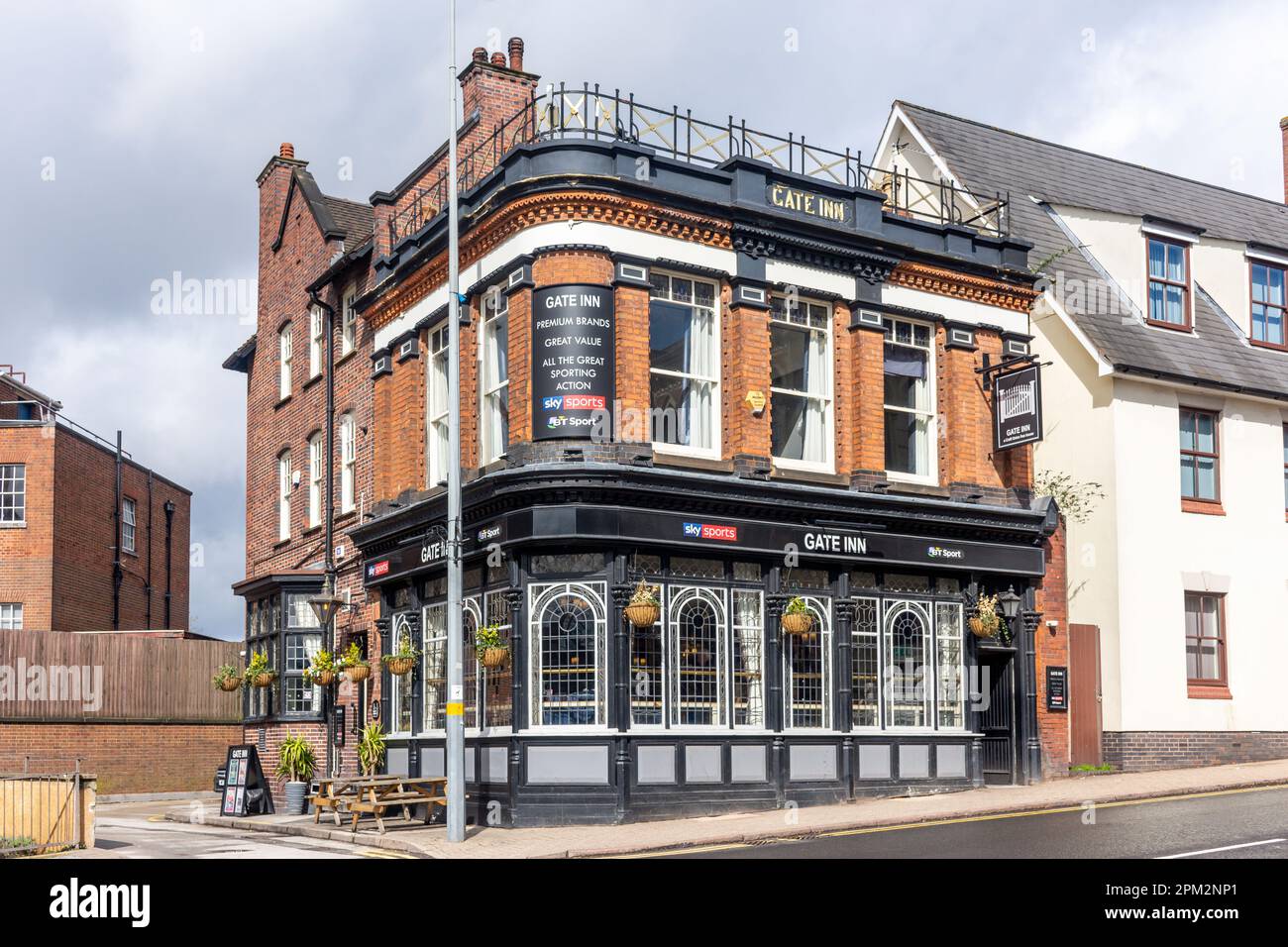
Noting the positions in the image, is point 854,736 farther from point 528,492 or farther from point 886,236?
point 886,236

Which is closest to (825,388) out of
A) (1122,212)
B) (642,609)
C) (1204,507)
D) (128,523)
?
(642,609)

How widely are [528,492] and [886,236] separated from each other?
7550mm

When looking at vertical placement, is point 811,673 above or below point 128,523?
below

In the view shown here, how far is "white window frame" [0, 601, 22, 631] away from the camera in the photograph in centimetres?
3966

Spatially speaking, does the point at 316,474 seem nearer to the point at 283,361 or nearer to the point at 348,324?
the point at 348,324

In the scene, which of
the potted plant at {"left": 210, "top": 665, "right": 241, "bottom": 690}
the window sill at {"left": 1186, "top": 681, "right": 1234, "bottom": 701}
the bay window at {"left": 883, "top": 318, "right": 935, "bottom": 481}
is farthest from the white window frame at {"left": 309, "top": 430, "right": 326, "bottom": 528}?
the window sill at {"left": 1186, "top": 681, "right": 1234, "bottom": 701}

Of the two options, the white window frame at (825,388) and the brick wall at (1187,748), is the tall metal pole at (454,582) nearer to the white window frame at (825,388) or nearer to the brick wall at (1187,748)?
the white window frame at (825,388)

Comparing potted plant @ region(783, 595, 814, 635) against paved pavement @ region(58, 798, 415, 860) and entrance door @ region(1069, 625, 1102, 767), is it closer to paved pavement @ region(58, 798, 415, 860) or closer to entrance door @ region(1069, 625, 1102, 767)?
entrance door @ region(1069, 625, 1102, 767)

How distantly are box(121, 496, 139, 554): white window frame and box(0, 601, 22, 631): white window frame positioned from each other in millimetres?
5822

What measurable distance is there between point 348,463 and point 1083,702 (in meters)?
13.9

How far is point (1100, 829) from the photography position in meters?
16.8

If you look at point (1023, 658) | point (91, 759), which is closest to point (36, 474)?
point (91, 759)

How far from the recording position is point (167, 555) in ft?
165

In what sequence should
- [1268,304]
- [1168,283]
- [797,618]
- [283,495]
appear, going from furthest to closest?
[283,495], [1268,304], [1168,283], [797,618]
